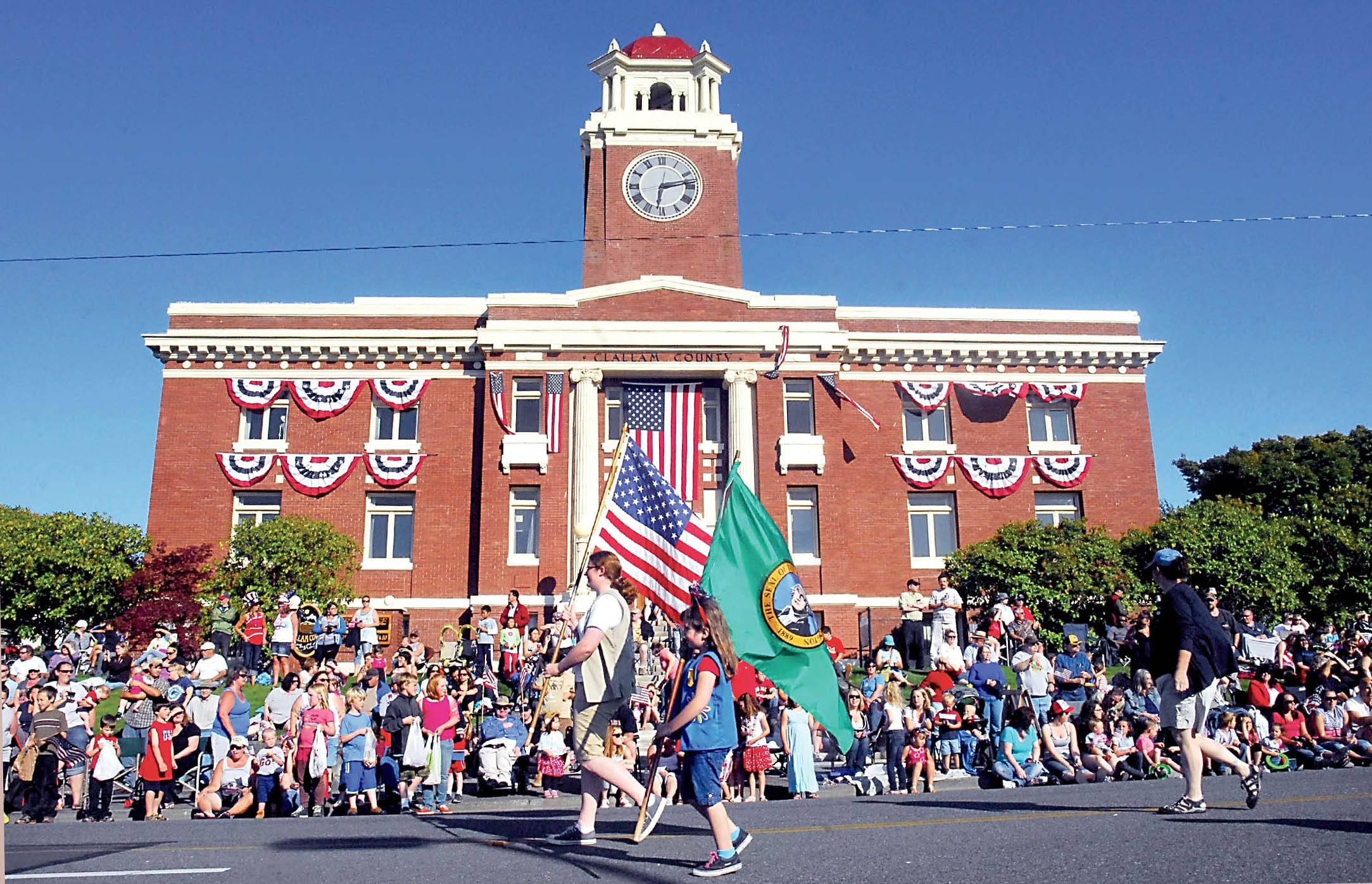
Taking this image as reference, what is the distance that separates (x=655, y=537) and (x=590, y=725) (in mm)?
4345

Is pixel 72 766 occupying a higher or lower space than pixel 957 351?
lower

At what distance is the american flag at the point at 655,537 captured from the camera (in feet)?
39.1

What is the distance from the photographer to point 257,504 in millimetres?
31266

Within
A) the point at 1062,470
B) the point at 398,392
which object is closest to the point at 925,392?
the point at 1062,470

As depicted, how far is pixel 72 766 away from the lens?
12.8 metres

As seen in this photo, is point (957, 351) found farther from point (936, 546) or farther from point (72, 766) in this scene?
point (72, 766)

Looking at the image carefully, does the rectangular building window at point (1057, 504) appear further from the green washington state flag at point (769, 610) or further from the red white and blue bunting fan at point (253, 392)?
the green washington state flag at point (769, 610)

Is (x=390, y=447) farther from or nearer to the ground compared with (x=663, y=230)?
nearer to the ground

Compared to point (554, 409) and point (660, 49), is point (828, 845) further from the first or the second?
point (660, 49)

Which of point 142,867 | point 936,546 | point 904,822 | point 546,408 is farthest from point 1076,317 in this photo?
point 142,867

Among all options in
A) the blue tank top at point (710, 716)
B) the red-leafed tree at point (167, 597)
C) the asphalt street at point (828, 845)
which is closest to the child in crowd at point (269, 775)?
the asphalt street at point (828, 845)

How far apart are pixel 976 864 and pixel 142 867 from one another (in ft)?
17.6

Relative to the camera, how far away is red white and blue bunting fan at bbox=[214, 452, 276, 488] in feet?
101

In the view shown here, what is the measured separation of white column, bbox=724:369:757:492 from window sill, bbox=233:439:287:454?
42.6 ft
